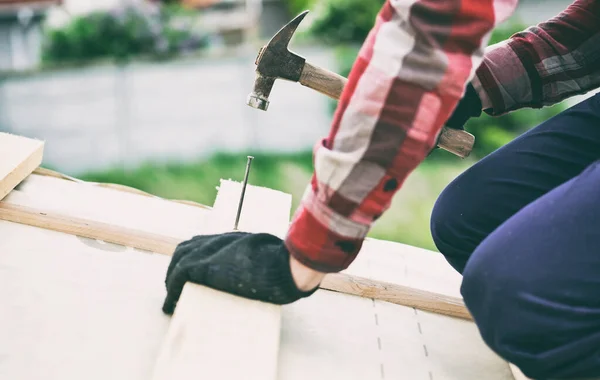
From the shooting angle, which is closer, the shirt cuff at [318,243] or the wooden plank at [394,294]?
the shirt cuff at [318,243]

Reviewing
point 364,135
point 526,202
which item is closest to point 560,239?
point 526,202

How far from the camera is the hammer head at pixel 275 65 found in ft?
5.21

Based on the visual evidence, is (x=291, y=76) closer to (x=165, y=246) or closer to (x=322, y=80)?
(x=322, y=80)

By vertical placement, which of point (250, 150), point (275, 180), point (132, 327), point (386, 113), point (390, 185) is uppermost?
point (386, 113)

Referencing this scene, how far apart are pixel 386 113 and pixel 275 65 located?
0.63 m

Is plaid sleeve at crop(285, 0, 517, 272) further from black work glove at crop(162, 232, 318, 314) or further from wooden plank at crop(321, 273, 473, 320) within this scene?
wooden plank at crop(321, 273, 473, 320)

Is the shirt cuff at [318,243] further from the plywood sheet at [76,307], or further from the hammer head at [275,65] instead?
the hammer head at [275,65]

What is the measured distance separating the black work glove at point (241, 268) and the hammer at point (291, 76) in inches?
16.6

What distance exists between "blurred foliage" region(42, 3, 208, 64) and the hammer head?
3.61m

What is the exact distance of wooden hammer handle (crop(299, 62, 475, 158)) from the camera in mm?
1623

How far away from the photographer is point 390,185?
3.60 ft

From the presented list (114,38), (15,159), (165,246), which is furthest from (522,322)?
(114,38)

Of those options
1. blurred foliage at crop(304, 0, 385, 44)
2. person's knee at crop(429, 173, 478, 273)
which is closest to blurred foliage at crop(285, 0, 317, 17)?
blurred foliage at crop(304, 0, 385, 44)

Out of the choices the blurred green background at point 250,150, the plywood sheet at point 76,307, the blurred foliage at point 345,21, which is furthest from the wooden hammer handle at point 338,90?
the blurred foliage at point 345,21
